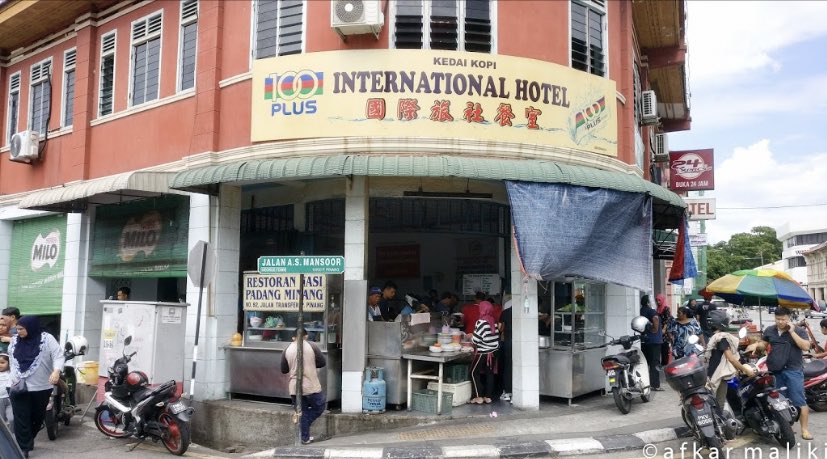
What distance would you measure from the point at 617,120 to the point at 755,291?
4585 mm

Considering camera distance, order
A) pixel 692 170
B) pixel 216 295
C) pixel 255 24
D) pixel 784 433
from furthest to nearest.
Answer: pixel 692 170 < pixel 255 24 < pixel 216 295 < pixel 784 433

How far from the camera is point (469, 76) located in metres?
9.51

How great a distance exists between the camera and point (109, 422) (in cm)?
901

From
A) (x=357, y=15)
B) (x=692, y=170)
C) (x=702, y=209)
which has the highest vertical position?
(x=357, y=15)

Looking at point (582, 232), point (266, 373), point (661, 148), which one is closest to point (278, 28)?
point (266, 373)

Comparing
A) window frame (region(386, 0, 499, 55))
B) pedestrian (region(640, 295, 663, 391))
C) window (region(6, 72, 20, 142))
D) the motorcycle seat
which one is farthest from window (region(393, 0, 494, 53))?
window (region(6, 72, 20, 142))

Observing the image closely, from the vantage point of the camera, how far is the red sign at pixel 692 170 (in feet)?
63.4

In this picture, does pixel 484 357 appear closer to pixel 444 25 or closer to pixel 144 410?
pixel 144 410

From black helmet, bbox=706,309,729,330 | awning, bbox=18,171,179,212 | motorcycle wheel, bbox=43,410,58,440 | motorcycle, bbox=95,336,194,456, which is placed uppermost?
awning, bbox=18,171,179,212

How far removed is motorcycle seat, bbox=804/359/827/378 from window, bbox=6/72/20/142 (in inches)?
711

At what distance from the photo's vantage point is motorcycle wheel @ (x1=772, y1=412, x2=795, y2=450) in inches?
285

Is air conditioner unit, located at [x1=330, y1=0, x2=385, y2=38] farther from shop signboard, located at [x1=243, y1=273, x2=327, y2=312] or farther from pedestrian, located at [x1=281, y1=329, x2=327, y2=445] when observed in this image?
pedestrian, located at [x1=281, y1=329, x2=327, y2=445]

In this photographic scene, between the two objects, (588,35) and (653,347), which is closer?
(588,35)

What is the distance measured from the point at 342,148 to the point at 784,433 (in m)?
6.85
